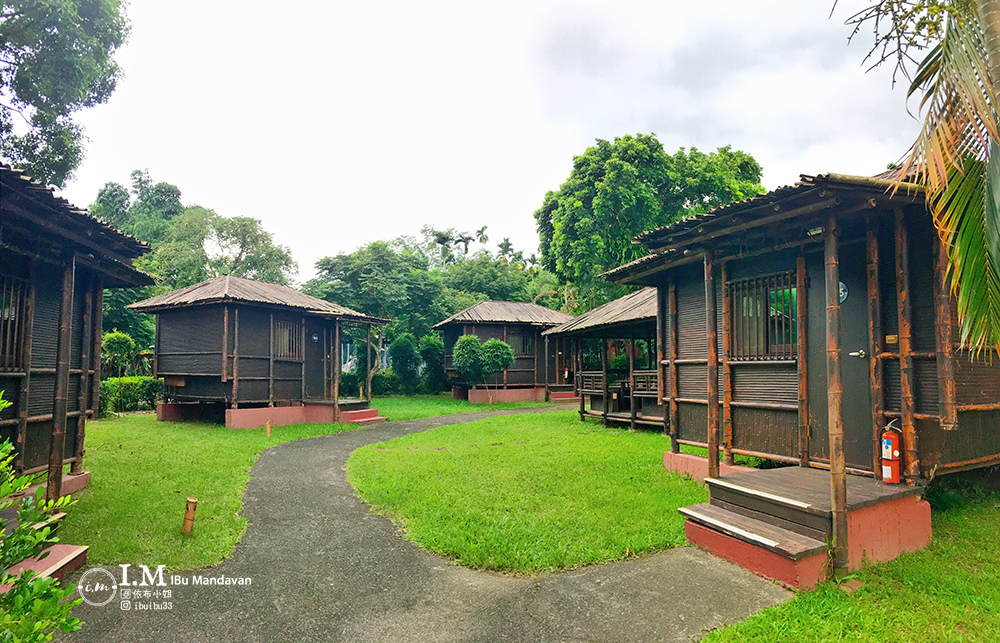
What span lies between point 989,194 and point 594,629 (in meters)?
4.05

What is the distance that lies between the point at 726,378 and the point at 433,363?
70.5 ft

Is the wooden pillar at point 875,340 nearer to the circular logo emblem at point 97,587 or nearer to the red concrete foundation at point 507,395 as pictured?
the circular logo emblem at point 97,587

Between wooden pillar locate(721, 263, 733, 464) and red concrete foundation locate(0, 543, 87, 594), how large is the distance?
23.7 ft

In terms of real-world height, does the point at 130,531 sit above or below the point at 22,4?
below

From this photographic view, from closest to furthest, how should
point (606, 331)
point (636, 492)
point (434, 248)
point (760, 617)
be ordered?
1. point (760, 617)
2. point (636, 492)
3. point (606, 331)
4. point (434, 248)

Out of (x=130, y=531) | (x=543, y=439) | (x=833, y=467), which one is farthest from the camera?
(x=543, y=439)

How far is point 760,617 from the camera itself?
12.9 ft

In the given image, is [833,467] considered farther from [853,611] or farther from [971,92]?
[971,92]

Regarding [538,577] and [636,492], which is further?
[636,492]

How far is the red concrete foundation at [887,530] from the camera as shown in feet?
15.5

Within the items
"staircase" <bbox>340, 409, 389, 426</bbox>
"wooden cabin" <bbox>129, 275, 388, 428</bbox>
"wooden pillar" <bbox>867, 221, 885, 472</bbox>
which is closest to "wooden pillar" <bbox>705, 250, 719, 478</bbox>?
"wooden pillar" <bbox>867, 221, 885, 472</bbox>

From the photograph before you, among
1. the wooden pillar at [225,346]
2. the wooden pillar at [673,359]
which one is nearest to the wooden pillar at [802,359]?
the wooden pillar at [673,359]

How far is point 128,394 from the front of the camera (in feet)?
59.2

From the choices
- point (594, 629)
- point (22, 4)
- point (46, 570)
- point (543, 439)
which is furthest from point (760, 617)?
point (22, 4)
